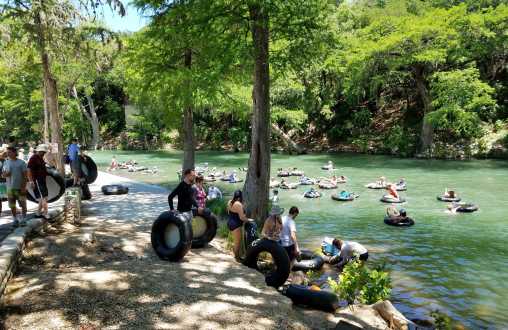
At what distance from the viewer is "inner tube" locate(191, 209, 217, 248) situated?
1080 centimetres

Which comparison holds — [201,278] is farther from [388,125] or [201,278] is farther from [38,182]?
[388,125]

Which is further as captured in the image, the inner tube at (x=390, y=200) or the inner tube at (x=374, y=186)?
the inner tube at (x=374, y=186)

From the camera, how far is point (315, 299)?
7.71 meters

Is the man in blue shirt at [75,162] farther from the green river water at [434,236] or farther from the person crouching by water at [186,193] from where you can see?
the green river water at [434,236]

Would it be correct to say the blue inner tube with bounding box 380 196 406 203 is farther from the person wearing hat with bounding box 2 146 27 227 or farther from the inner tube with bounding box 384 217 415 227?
the person wearing hat with bounding box 2 146 27 227

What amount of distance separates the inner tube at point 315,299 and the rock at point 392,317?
97 centimetres

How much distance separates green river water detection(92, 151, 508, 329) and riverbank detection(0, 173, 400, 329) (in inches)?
116

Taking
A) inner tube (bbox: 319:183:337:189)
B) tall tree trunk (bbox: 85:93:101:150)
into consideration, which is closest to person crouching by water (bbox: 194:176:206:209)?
inner tube (bbox: 319:183:337:189)

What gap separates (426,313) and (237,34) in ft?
33.1

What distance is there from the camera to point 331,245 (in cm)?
1286

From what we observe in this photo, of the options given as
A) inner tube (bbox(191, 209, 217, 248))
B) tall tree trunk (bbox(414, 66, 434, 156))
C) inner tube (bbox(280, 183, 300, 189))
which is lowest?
inner tube (bbox(280, 183, 300, 189))

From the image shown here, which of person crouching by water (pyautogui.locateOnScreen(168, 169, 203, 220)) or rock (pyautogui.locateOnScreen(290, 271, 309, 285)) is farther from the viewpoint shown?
person crouching by water (pyautogui.locateOnScreen(168, 169, 203, 220))

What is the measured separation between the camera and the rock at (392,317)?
7.89 metres

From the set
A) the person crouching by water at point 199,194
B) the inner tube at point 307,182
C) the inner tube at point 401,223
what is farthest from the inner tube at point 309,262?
the inner tube at point 307,182
